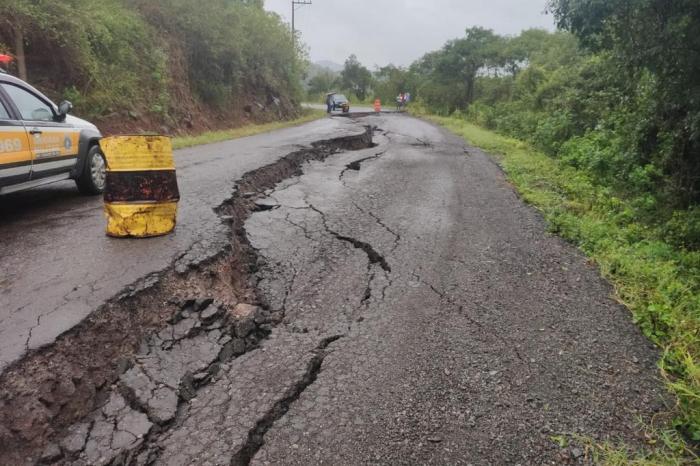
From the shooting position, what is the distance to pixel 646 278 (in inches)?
163

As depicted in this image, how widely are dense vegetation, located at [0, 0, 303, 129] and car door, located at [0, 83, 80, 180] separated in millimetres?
6992

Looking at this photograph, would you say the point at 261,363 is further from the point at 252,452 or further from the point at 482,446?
the point at 482,446

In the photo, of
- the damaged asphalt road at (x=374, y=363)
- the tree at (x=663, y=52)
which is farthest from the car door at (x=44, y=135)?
the tree at (x=663, y=52)

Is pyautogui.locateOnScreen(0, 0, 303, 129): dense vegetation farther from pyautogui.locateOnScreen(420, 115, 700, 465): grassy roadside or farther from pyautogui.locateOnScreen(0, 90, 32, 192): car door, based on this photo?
pyautogui.locateOnScreen(420, 115, 700, 465): grassy roadside

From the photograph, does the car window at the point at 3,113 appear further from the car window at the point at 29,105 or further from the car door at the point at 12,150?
the car window at the point at 29,105

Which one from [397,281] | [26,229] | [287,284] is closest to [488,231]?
[397,281]

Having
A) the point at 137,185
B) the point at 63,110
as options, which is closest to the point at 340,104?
the point at 63,110

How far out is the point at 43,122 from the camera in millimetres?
5254

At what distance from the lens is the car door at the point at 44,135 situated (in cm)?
499

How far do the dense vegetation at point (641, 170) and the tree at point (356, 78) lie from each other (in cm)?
5767

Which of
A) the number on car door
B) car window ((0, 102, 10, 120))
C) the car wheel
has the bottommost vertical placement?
the car wheel

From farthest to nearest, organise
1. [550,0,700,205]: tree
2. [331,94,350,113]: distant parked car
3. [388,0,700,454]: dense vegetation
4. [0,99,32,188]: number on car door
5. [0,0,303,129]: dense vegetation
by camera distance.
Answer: [331,94,350,113]: distant parked car < [0,0,303,129]: dense vegetation < [550,0,700,205]: tree < [0,99,32,188]: number on car door < [388,0,700,454]: dense vegetation

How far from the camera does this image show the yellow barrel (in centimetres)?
442

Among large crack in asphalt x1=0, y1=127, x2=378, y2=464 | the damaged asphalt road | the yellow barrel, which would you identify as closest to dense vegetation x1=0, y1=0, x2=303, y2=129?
the yellow barrel
